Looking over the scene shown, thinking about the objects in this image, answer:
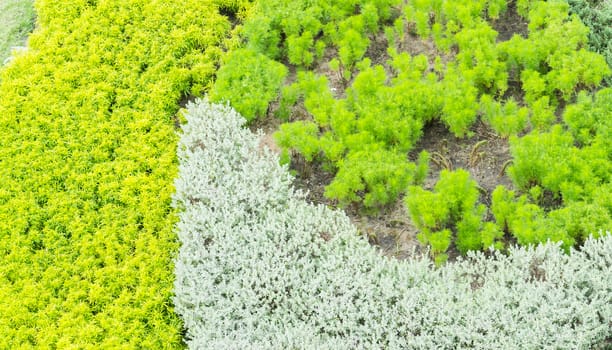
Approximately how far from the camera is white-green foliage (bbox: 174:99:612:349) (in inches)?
167

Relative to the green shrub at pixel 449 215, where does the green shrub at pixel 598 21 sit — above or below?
above

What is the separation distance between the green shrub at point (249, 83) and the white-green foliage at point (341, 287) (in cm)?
91

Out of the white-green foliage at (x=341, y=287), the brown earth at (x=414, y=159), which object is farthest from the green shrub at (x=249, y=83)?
the white-green foliage at (x=341, y=287)

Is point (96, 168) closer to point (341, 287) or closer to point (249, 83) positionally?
point (249, 83)

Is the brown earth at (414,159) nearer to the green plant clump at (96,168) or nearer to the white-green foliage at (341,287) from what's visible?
the white-green foliage at (341,287)

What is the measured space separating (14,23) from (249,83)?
11.6ft

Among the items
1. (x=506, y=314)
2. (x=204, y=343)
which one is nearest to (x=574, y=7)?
(x=506, y=314)

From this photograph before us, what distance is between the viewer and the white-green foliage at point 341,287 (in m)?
4.24

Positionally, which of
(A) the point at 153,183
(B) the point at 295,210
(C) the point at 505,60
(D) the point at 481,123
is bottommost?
(A) the point at 153,183

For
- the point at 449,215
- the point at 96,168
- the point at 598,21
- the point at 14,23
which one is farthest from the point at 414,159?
the point at 14,23

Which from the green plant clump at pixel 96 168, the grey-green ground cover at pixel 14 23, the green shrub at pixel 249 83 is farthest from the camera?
the grey-green ground cover at pixel 14 23

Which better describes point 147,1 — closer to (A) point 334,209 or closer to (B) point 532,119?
(A) point 334,209

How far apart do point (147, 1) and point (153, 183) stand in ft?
8.71

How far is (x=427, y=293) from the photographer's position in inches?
174
